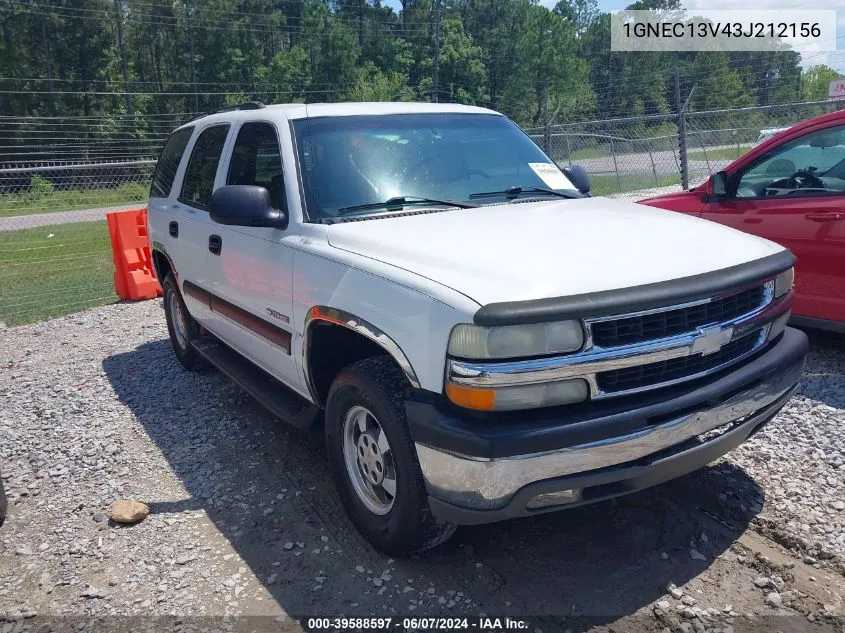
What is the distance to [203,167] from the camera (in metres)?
5.10

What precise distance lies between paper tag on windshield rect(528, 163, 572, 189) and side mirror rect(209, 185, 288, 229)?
164 centimetres

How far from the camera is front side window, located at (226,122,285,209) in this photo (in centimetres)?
394

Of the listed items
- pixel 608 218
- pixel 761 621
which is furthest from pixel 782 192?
pixel 761 621

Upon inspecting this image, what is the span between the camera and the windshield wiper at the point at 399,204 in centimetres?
365

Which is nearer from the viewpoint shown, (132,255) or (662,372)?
(662,372)

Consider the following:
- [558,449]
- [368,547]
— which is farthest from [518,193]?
[368,547]

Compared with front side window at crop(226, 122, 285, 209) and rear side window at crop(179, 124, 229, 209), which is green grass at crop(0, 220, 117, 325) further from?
front side window at crop(226, 122, 285, 209)

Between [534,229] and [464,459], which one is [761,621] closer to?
[464,459]

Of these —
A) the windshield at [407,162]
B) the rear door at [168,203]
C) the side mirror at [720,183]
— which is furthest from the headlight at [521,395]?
the side mirror at [720,183]

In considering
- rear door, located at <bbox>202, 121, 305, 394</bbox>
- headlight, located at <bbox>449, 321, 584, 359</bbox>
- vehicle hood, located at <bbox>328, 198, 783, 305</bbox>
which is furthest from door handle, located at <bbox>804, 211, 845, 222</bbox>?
rear door, located at <bbox>202, 121, 305, 394</bbox>

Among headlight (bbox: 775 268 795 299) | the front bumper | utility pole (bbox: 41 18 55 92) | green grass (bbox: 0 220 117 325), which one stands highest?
utility pole (bbox: 41 18 55 92)

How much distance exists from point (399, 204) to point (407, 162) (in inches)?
13.6

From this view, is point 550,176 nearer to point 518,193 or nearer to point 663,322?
point 518,193

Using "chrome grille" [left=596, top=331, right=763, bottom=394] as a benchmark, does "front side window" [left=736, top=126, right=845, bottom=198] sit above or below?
above
